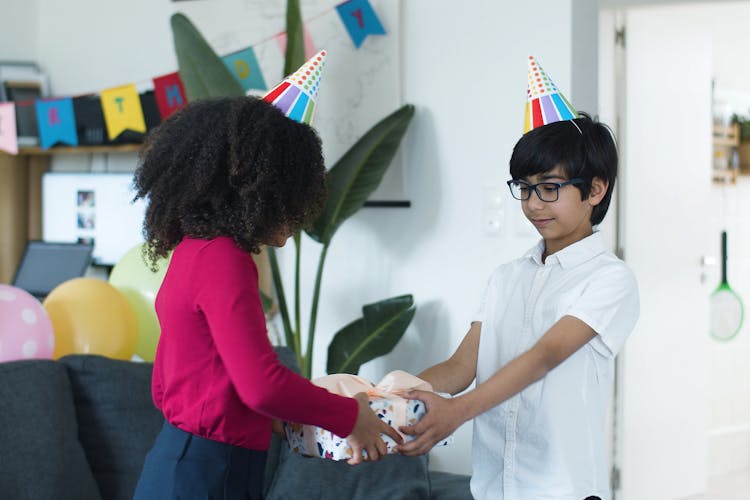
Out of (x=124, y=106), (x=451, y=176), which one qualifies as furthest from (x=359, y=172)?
(x=124, y=106)

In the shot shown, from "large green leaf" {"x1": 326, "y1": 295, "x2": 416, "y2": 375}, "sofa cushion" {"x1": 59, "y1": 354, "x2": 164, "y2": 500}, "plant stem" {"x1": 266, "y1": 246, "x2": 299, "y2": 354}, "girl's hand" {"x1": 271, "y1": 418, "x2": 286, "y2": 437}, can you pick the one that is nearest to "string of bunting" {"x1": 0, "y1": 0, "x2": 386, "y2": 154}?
"plant stem" {"x1": 266, "y1": 246, "x2": 299, "y2": 354}

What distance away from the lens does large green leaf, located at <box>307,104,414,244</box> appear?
3.02 m

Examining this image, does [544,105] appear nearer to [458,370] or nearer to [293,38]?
[458,370]

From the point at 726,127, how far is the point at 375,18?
2427 mm

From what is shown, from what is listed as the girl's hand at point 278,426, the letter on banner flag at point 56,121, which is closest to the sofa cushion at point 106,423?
the girl's hand at point 278,426

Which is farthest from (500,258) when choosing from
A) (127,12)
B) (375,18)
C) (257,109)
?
(127,12)

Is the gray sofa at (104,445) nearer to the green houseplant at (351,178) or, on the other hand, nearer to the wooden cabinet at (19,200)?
the green houseplant at (351,178)

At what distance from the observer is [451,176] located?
3121mm

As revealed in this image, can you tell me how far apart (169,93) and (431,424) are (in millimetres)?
2488

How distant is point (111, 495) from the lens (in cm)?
243

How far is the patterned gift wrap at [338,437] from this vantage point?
145 centimetres

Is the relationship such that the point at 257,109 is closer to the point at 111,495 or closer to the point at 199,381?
the point at 199,381

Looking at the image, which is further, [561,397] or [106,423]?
[106,423]

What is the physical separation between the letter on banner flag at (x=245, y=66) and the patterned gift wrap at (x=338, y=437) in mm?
2171
